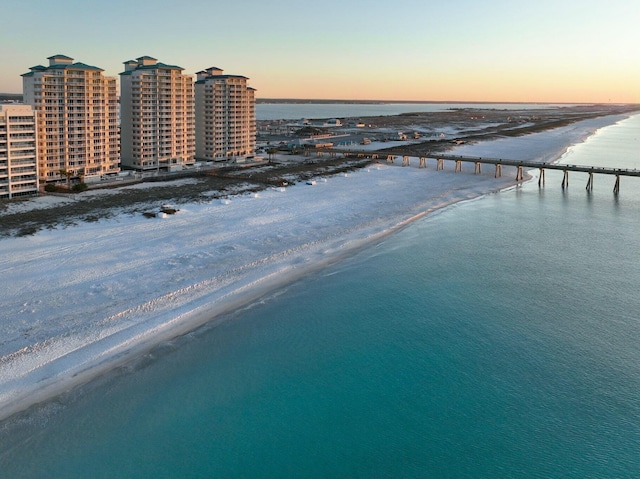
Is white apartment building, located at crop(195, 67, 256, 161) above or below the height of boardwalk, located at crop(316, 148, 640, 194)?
above

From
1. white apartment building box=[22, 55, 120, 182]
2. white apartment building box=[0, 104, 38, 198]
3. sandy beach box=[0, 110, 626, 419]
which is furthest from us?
white apartment building box=[22, 55, 120, 182]

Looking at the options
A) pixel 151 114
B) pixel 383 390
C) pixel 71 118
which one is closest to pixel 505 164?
pixel 151 114

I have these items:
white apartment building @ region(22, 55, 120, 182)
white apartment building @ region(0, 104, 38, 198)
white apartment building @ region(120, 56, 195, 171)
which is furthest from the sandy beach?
white apartment building @ region(120, 56, 195, 171)

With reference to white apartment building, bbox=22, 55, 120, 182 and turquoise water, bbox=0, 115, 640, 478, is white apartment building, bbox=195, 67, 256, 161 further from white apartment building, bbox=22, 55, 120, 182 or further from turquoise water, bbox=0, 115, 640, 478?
turquoise water, bbox=0, 115, 640, 478

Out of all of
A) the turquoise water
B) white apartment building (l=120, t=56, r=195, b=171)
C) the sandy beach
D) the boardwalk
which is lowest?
the turquoise water

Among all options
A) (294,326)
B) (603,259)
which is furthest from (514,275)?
(294,326)

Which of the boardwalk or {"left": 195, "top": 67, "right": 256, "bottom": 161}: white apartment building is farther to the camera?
{"left": 195, "top": 67, "right": 256, "bottom": 161}: white apartment building
